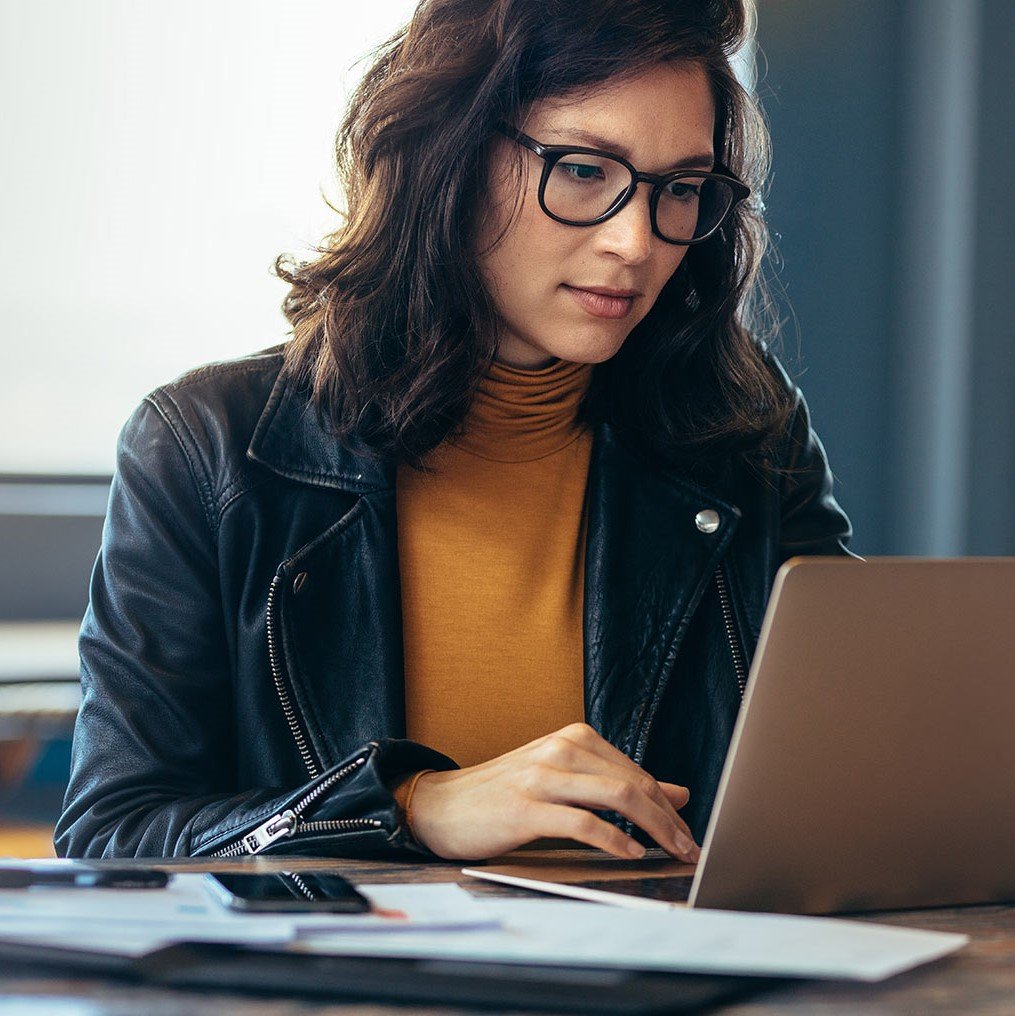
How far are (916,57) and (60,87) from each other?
2.00 m

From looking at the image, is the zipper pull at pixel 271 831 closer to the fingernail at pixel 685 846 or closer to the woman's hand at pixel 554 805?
the woman's hand at pixel 554 805

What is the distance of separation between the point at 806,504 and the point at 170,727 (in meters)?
0.78

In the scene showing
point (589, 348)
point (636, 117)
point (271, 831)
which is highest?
point (636, 117)

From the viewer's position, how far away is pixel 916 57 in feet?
9.26

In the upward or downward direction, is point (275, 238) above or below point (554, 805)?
above

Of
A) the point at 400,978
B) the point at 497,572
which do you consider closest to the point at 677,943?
the point at 400,978

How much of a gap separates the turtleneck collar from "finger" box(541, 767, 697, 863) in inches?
23.7

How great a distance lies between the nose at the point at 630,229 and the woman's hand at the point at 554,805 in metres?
0.55

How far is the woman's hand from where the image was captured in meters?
0.90

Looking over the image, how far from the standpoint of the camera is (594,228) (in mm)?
1319

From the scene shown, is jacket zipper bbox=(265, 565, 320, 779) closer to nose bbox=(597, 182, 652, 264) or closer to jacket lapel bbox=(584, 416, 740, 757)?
jacket lapel bbox=(584, 416, 740, 757)

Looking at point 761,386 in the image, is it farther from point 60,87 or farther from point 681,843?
point 60,87

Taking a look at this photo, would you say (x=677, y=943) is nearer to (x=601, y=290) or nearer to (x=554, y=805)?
(x=554, y=805)

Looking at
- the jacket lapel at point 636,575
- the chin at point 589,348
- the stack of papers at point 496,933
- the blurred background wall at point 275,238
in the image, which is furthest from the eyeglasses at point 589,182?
the blurred background wall at point 275,238
